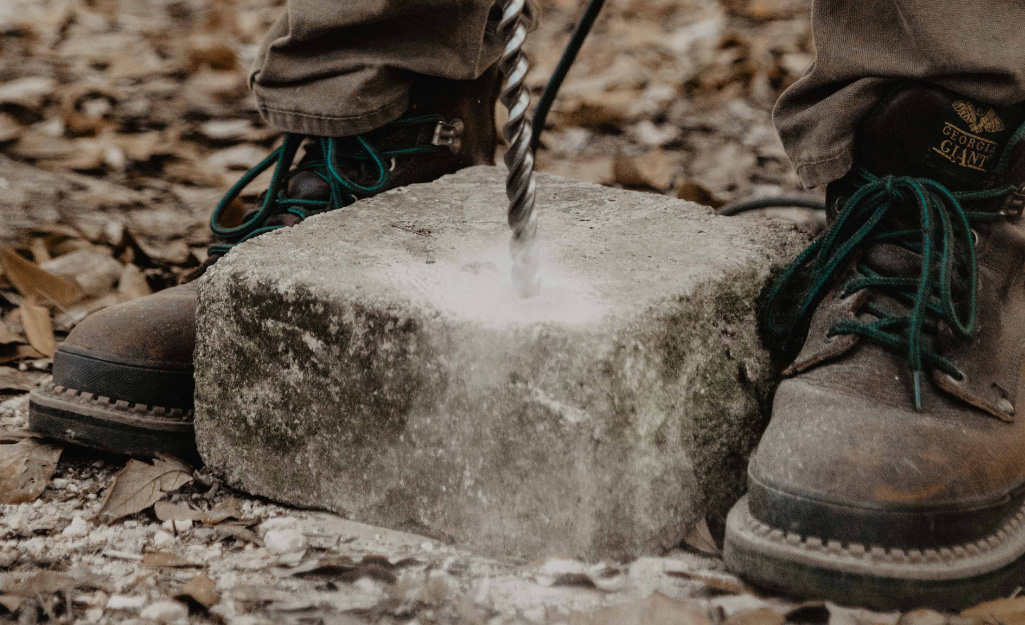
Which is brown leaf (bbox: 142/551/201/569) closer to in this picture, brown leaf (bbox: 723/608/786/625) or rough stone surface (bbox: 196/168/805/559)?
rough stone surface (bbox: 196/168/805/559)

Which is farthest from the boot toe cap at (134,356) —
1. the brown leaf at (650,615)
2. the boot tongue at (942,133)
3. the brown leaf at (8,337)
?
the boot tongue at (942,133)

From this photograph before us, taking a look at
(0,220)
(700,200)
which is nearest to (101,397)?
(0,220)

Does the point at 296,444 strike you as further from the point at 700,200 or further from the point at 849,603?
the point at 700,200

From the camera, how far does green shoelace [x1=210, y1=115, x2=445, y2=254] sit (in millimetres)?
1299

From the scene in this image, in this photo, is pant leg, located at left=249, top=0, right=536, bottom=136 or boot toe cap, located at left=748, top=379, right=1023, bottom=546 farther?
pant leg, located at left=249, top=0, right=536, bottom=136

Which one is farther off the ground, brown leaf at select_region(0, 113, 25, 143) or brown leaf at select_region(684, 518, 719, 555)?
brown leaf at select_region(0, 113, 25, 143)

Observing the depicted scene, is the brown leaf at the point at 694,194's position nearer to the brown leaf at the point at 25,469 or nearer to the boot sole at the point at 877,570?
the boot sole at the point at 877,570

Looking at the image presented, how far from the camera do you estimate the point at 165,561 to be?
0.99 meters

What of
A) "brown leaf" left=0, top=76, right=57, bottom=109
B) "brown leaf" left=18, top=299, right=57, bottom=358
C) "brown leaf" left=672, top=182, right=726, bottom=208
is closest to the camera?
"brown leaf" left=18, top=299, right=57, bottom=358

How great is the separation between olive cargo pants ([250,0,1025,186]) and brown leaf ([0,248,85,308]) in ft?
1.76

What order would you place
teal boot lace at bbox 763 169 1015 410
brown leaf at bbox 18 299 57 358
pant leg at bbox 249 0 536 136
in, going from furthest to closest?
brown leaf at bbox 18 299 57 358 → pant leg at bbox 249 0 536 136 → teal boot lace at bbox 763 169 1015 410

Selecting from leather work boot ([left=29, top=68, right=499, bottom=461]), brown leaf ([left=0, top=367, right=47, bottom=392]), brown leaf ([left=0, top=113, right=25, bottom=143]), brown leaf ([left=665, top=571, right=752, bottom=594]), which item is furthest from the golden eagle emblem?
brown leaf ([left=0, top=113, right=25, bottom=143])

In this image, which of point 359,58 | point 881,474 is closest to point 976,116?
point 881,474

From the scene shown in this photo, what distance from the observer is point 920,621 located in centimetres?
86
